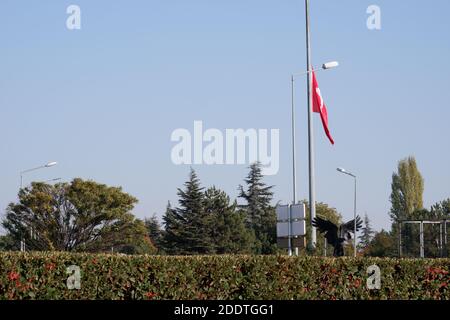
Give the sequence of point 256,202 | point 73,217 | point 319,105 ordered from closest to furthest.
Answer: point 319,105 < point 73,217 < point 256,202

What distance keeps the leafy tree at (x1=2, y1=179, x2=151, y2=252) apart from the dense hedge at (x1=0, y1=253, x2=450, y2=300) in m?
34.3

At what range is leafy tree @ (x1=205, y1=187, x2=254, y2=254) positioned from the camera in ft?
224

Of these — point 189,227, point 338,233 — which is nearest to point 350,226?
point 338,233

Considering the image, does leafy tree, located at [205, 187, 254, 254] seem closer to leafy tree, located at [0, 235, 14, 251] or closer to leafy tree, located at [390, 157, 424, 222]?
leafy tree, located at [0, 235, 14, 251]

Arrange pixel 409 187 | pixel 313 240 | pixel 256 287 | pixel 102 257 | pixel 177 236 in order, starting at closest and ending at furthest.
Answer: pixel 102 257 → pixel 256 287 → pixel 313 240 → pixel 177 236 → pixel 409 187

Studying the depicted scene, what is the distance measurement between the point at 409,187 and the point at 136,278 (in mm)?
85417

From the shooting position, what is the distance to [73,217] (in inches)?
2215

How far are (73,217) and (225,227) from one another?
15.9 m

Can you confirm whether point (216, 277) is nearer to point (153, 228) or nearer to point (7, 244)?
point (7, 244)

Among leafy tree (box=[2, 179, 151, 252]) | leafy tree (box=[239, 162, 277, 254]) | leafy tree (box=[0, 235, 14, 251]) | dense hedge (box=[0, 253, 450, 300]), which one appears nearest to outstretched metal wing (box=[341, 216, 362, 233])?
dense hedge (box=[0, 253, 450, 300])
